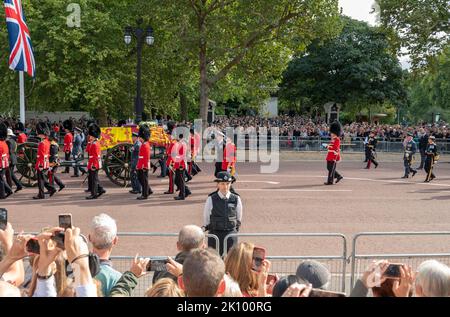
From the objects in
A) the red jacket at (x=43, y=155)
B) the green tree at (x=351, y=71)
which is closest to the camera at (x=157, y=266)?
the red jacket at (x=43, y=155)

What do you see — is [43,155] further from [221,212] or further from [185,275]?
[185,275]

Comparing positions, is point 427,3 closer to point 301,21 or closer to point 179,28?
point 301,21

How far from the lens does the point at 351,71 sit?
41.1 m

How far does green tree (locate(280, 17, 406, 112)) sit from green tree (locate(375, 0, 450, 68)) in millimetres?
9845

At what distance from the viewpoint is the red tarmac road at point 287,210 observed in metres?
10.2

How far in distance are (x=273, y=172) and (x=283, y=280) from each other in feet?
59.1

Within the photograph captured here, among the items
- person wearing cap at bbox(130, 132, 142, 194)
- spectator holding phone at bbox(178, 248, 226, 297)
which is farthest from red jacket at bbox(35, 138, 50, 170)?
spectator holding phone at bbox(178, 248, 226, 297)

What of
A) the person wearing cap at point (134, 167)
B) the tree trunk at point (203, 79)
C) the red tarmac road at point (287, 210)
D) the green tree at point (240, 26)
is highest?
the green tree at point (240, 26)

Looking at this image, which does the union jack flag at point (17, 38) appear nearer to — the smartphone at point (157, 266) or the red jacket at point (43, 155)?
the red jacket at point (43, 155)

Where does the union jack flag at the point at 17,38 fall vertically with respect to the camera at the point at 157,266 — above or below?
above

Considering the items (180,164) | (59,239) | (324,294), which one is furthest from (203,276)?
(180,164)

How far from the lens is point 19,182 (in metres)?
16.0

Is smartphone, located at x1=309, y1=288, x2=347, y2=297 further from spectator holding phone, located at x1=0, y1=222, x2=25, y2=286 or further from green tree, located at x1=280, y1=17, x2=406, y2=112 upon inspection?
green tree, located at x1=280, y1=17, x2=406, y2=112

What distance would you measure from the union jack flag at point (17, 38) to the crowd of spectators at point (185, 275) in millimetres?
17089
